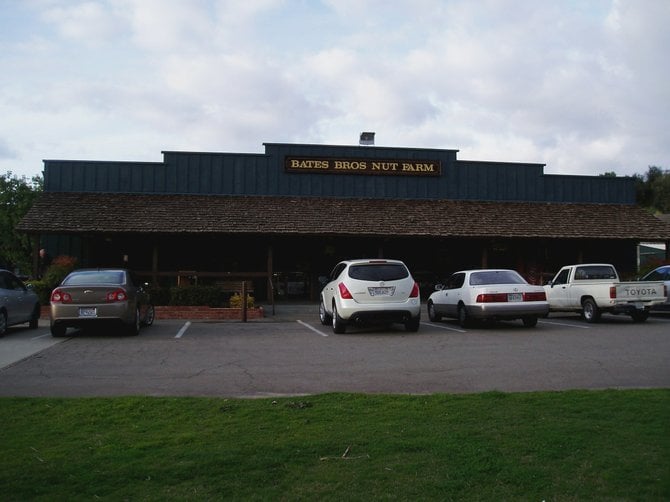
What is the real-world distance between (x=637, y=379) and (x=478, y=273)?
7477 mm

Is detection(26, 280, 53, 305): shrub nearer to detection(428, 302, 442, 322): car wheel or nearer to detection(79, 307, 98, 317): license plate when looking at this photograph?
detection(79, 307, 98, 317): license plate

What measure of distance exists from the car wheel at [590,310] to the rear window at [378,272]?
5.60 m

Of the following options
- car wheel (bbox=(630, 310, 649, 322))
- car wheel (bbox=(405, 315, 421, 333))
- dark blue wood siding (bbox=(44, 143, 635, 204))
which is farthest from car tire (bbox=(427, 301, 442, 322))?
dark blue wood siding (bbox=(44, 143, 635, 204))

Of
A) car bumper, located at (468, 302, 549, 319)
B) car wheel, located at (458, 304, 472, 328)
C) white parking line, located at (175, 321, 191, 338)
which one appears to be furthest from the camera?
car wheel, located at (458, 304, 472, 328)

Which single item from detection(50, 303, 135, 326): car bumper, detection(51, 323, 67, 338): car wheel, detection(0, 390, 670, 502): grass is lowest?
detection(0, 390, 670, 502): grass

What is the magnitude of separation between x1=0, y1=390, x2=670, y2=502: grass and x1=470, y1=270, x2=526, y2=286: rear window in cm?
858

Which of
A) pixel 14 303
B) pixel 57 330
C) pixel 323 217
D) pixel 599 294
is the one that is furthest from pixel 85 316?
pixel 323 217

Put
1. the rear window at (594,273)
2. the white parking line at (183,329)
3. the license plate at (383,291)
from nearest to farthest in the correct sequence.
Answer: the white parking line at (183,329)
the license plate at (383,291)
the rear window at (594,273)

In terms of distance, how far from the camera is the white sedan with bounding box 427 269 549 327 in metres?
14.5

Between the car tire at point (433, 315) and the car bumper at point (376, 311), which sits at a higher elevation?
the car bumper at point (376, 311)

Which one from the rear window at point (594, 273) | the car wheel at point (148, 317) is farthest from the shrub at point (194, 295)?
the rear window at point (594, 273)

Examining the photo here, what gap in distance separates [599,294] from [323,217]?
11.2 meters

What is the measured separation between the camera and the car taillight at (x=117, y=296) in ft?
43.2

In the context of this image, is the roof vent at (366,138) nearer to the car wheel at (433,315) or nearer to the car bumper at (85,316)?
the car wheel at (433,315)
